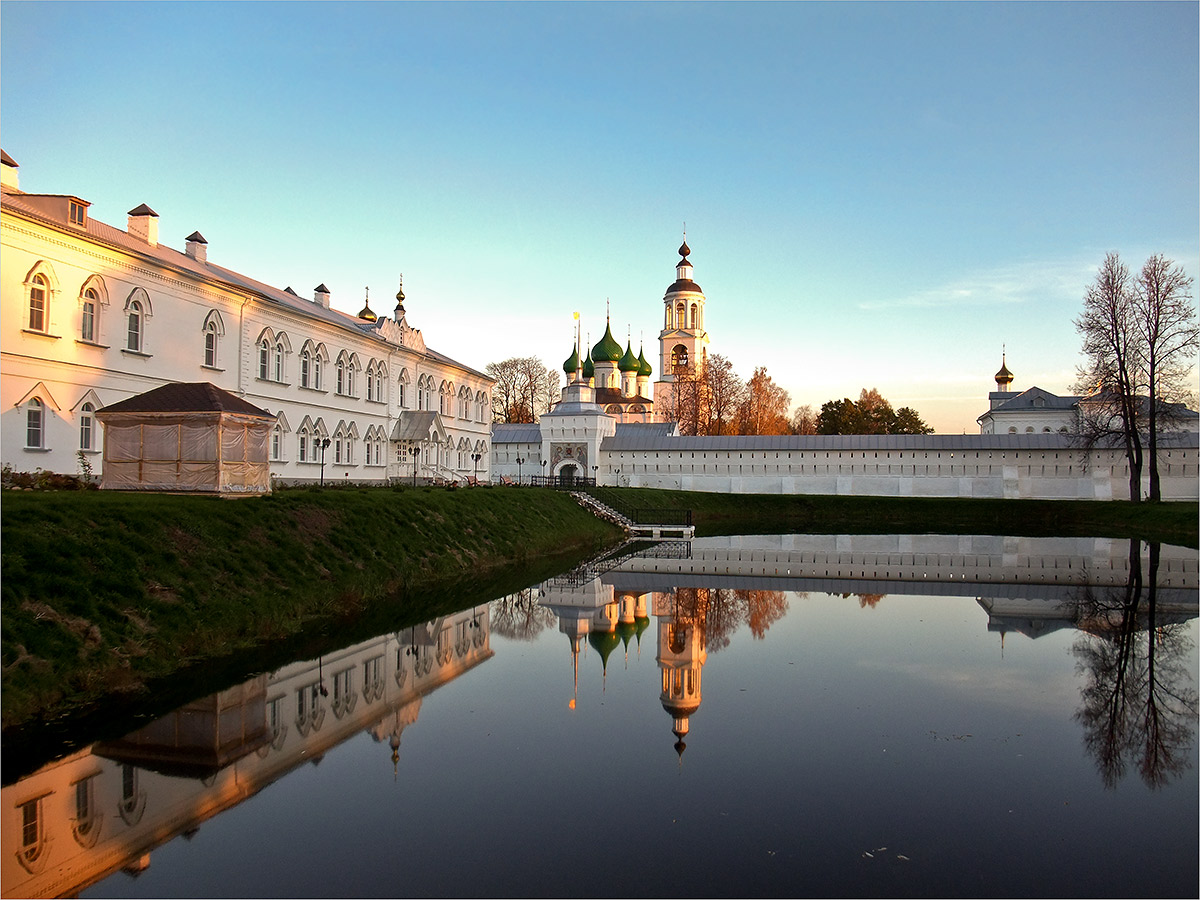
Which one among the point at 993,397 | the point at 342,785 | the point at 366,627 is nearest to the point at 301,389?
the point at 366,627

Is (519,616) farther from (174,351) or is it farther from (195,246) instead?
(195,246)

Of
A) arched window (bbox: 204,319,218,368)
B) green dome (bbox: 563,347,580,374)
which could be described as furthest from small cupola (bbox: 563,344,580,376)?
arched window (bbox: 204,319,218,368)

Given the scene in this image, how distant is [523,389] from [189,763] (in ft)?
210

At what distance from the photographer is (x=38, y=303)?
18.4 m

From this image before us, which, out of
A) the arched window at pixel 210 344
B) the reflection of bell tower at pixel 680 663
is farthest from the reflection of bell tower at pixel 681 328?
the reflection of bell tower at pixel 680 663

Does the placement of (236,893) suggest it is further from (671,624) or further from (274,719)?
(671,624)

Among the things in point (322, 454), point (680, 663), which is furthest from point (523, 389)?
point (680, 663)

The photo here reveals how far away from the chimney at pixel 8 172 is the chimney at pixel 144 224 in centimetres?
431

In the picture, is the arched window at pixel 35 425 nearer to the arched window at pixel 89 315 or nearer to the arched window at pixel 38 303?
the arched window at pixel 38 303

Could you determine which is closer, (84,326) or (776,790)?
(776,790)

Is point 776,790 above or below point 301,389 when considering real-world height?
below

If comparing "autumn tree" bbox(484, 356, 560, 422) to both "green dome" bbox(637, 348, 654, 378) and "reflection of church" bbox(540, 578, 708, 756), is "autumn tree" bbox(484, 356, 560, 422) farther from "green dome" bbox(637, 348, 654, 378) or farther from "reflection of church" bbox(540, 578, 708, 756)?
"reflection of church" bbox(540, 578, 708, 756)

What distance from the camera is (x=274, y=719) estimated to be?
820cm

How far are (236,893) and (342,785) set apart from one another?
1.64 metres
